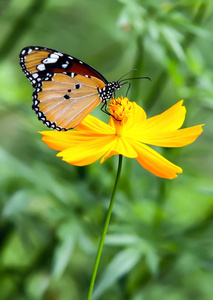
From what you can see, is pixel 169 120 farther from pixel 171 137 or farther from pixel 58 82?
pixel 58 82

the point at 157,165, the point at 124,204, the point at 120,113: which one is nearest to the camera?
the point at 157,165

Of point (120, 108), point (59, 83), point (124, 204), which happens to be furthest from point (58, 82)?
point (124, 204)

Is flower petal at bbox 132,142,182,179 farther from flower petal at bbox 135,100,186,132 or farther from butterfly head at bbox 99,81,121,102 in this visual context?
butterfly head at bbox 99,81,121,102

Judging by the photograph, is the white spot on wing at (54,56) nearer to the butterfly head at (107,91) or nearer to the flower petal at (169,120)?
the butterfly head at (107,91)

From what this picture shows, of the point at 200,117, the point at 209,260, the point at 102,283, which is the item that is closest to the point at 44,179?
the point at 102,283

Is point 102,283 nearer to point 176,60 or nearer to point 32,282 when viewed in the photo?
point 32,282

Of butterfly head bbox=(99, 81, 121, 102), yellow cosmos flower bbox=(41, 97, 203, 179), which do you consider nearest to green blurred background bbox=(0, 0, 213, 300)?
butterfly head bbox=(99, 81, 121, 102)

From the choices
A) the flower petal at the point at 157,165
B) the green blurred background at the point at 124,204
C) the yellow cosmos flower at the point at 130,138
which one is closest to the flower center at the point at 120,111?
the yellow cosmos flower at the point at 130,138
